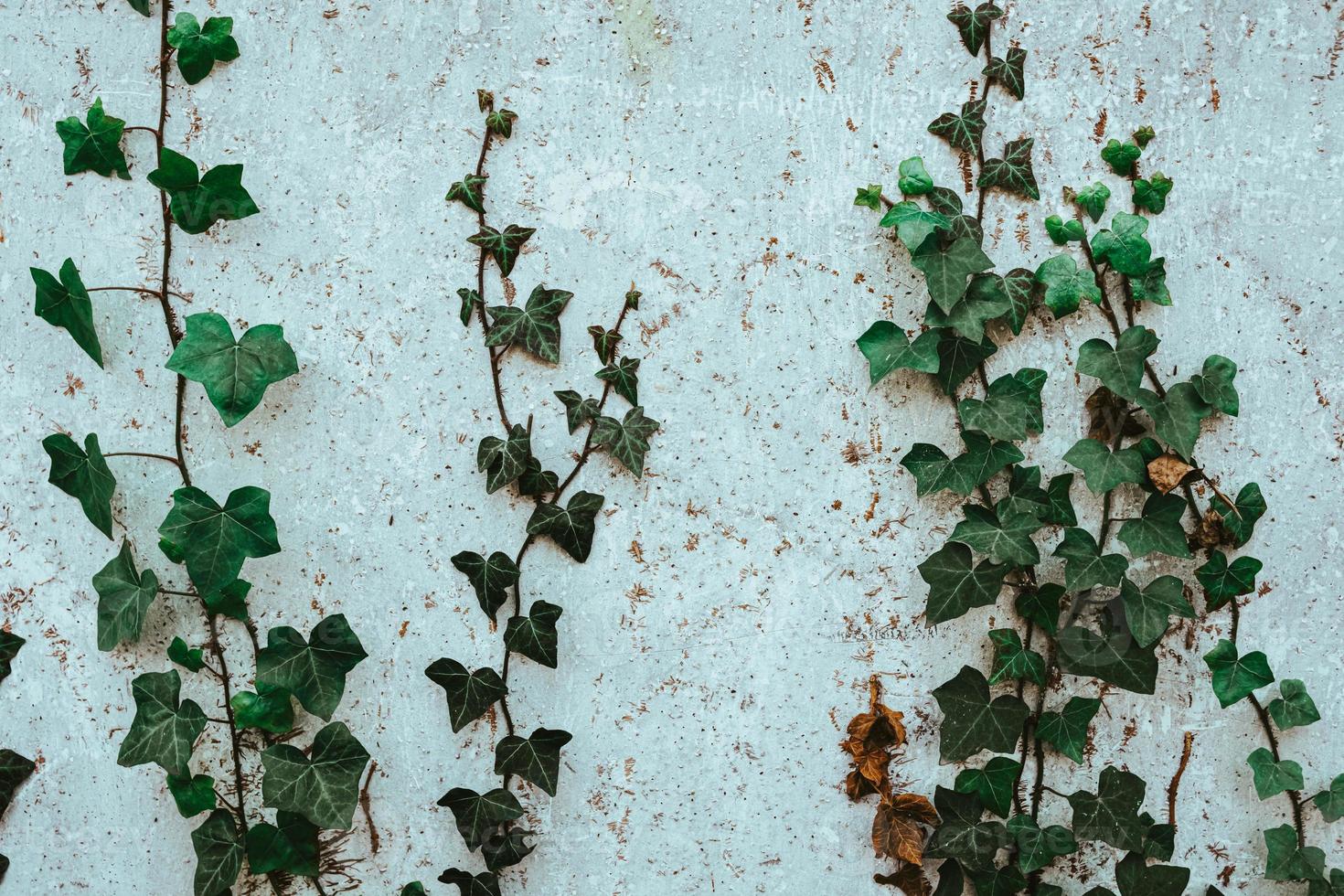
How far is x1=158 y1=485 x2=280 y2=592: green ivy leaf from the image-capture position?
1078mm

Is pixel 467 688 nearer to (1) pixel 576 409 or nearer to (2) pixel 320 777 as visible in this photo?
(2) pixel 320 777

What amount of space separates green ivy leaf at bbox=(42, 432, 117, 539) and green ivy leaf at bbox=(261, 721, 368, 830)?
35cm

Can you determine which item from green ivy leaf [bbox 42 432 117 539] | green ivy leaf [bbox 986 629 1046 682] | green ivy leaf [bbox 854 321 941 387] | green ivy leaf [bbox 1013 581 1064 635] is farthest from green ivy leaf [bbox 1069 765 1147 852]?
green ivy leaf [bbox 42 432 117 539]

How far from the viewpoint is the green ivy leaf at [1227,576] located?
1149 mm

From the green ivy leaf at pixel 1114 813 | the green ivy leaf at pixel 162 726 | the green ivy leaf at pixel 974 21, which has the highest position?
the green ivy leaf at pixel 974 21

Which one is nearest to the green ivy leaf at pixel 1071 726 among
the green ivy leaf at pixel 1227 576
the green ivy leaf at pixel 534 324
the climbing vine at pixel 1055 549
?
the climbing vine at pixel 1055 549

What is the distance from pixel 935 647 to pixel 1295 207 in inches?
28.7

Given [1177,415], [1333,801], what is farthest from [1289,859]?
[1177,415]

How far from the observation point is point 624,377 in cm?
116

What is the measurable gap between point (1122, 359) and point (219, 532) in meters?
1.10

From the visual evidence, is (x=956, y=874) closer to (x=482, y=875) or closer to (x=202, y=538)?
(x=482, y=875)

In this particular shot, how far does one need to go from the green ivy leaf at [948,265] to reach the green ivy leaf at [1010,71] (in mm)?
221

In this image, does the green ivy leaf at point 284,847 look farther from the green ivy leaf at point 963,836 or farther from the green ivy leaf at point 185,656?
the green ivy leaf at point 963,836

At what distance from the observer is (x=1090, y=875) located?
1183mm
